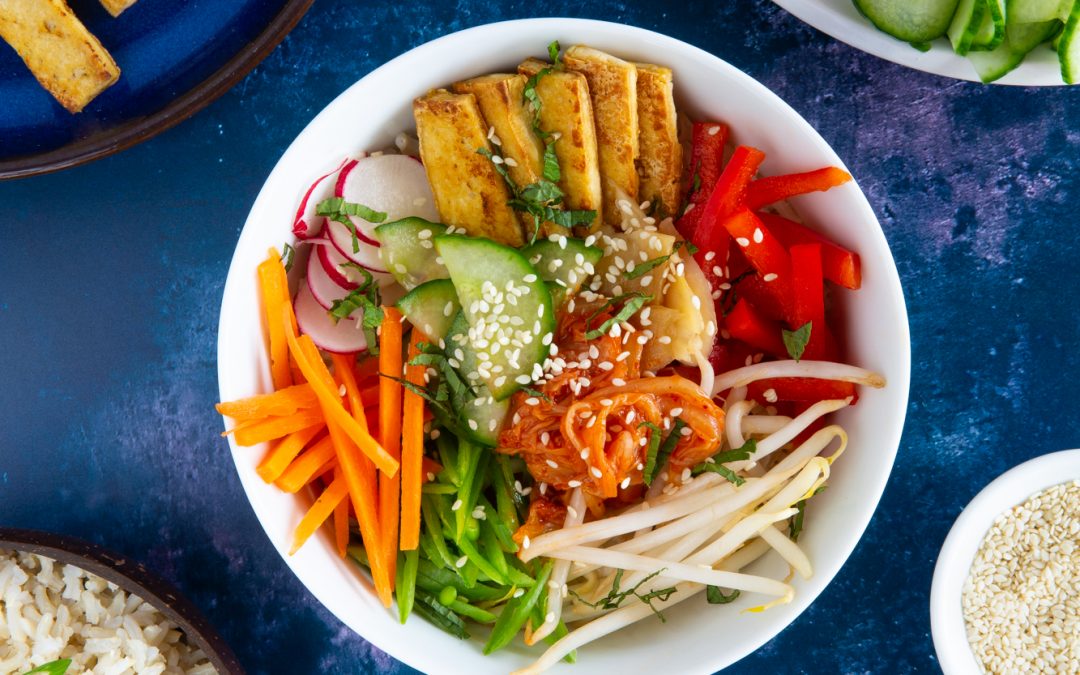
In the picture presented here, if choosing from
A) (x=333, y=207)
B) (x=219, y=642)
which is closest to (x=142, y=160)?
(x=333, y=207)

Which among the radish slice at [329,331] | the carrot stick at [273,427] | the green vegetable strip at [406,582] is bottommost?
the green vegetable strip at [406,582]

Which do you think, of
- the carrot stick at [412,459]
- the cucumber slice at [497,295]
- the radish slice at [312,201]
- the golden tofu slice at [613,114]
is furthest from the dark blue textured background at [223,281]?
the cucumber slice at [497,295]

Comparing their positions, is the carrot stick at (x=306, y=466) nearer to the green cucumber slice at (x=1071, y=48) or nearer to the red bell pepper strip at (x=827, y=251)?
the red bell pepper strip at (x=827, y=251)

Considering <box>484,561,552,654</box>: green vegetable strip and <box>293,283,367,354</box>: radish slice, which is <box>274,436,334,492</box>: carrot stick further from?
<box>484,561,552,654</box>: green vegetable strip

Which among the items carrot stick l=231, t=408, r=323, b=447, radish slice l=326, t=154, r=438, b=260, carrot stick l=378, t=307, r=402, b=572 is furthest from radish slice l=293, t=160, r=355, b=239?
carrot stick l=231, t=408, r=323, b=447

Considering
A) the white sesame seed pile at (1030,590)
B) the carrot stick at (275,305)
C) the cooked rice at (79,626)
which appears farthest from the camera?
the white sesame seed pile at (1030,590)

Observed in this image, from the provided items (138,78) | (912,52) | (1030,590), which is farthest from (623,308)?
(1030,590)
